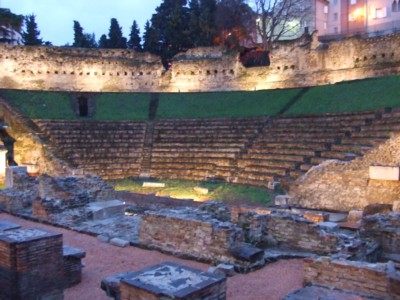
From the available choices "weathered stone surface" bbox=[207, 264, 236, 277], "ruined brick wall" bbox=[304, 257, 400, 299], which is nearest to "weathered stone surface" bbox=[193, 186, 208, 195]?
"weathered stone surface" bbox=[207, 264, 236, 277]

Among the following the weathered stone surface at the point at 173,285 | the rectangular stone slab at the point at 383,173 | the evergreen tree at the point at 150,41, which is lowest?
the weathered stone surface at the point at 173,285

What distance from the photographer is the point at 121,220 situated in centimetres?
1366

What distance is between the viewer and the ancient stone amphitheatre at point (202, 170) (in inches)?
302

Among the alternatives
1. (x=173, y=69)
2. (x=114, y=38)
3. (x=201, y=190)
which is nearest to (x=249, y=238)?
(x=201, y=190)

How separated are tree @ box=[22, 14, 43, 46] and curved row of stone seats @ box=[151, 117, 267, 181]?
26971 millimetres

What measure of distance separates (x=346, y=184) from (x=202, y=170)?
24.5 feet

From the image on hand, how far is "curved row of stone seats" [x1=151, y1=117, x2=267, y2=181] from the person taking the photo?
21.9 metres

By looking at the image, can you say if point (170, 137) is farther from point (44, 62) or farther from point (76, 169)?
point (44, 62)

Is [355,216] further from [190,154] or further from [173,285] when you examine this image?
[190,154]

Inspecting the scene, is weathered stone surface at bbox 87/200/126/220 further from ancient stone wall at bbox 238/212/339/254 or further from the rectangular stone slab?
the rectangular stone slab

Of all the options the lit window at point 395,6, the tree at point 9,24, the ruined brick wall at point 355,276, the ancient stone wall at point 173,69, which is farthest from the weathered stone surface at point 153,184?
the lit window at point 395,6

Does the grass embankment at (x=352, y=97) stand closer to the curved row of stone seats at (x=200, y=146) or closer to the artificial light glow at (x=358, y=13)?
the curved row of stone seats at (x=200, y=146)

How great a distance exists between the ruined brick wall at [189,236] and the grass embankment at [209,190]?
23.5 ft

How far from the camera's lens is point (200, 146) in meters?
23.7
